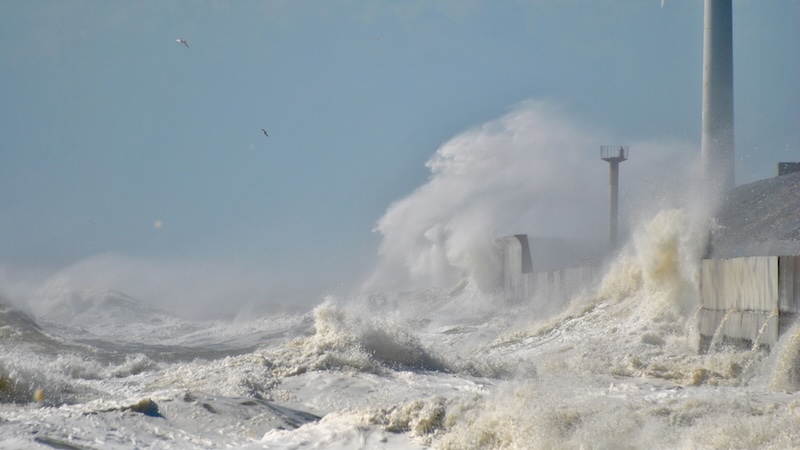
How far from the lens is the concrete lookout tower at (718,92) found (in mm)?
27766

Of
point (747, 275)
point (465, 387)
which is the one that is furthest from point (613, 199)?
point (465, 387)

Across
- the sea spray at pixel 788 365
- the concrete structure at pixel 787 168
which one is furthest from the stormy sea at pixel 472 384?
the concrete structure at pixel 787 168

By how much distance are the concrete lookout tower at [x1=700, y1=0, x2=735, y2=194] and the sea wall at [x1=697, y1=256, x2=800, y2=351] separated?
608 inches

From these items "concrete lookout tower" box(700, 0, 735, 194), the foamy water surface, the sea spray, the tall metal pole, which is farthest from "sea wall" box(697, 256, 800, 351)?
the tall metal pole

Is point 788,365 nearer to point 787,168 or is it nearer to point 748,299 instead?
point 748,299

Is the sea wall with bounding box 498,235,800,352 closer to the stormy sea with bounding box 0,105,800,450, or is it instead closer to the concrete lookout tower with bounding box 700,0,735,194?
the stormy sea with bounding box 0,105,800,450

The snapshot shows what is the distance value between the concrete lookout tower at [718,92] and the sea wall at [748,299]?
1544 cm

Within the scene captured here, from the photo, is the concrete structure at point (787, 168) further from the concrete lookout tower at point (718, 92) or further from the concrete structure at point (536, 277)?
the concrete structure at point (536, 277)

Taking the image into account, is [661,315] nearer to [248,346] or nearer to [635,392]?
[635,392]

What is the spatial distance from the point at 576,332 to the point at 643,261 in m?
1.70

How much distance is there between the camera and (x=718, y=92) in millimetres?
28203

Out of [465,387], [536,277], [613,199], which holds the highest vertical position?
[613,199]

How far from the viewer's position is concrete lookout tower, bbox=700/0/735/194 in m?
27.8

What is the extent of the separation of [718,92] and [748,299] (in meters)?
18.4
